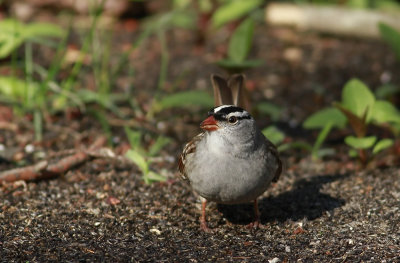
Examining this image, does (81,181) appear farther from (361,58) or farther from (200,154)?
(361,58)

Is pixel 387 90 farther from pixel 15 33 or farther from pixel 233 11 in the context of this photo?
pixel 15 33

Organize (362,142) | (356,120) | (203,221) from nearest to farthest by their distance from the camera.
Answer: (203,221)
(362,142)
(356,120)

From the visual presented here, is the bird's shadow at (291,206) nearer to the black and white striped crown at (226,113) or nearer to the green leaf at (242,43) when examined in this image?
the black and white striped crown at (226,113)

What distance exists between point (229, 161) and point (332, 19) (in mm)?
4490

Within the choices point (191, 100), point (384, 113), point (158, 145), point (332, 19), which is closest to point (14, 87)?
point (158, 145)

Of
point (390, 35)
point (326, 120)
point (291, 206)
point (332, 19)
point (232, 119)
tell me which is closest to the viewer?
point (232, 119)

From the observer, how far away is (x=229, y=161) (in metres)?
4.25

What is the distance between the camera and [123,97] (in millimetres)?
6637

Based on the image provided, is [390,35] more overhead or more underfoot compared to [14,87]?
more overhead

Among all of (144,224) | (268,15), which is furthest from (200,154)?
(268,15)

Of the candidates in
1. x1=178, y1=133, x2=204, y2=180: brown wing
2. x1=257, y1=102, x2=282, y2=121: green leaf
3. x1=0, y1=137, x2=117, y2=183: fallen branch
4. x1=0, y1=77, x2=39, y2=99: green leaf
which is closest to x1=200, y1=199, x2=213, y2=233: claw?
x1=178, y1=133, x2=204, y2=180: brown wing

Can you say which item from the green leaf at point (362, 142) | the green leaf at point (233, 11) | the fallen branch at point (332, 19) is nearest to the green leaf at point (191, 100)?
the green leaf at point (233, 11)

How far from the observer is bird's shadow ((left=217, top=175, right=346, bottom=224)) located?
4.72 m

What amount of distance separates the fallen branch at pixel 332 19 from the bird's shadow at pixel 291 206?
133 inches
